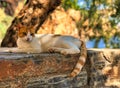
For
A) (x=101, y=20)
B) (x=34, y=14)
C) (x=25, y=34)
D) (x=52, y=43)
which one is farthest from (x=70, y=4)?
(x=25, y=34)

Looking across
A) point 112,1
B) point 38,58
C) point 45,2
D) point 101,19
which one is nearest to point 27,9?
point 45,2

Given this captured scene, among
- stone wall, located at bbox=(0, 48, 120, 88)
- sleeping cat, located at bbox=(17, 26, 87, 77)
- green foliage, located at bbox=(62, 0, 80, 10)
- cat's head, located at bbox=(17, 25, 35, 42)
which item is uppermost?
green foliage, located at bbox=(62, 0, 80, 10)

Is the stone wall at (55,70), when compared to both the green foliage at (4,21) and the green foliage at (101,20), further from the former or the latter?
the green foliage at (4,21)

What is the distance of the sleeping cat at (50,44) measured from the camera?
14.3ft

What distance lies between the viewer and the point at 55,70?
403 centimetres

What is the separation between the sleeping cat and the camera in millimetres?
4363

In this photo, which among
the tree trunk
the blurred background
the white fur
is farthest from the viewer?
the blurred background

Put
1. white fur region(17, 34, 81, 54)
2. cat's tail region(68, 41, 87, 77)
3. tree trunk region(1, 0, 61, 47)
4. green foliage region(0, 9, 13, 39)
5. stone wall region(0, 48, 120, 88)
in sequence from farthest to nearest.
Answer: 1. green foliage region(0, 9, 13, 39)
2. tree trunk region(1, 0, 61, 47)
3. white fur region(17, 34, 81, 54)
4. cat's tail region(68, 41, 87, 77)
5. stone wall region(0, 48, 120, 88)

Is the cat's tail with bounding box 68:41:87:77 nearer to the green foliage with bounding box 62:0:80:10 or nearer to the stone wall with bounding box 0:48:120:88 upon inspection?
the stone wall with bounding box 0:48:120:88

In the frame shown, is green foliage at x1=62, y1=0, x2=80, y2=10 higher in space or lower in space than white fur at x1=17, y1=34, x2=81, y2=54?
higher

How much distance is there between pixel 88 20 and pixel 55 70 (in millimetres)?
10662

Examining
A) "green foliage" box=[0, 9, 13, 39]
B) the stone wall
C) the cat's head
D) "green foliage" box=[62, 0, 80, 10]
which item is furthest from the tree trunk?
"green foliage" box=[0, 9, 13, 39]

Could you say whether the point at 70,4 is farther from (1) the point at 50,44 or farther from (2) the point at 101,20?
(1) the point at 50,44

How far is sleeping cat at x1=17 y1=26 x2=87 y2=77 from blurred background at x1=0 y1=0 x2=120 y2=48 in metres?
6.03
